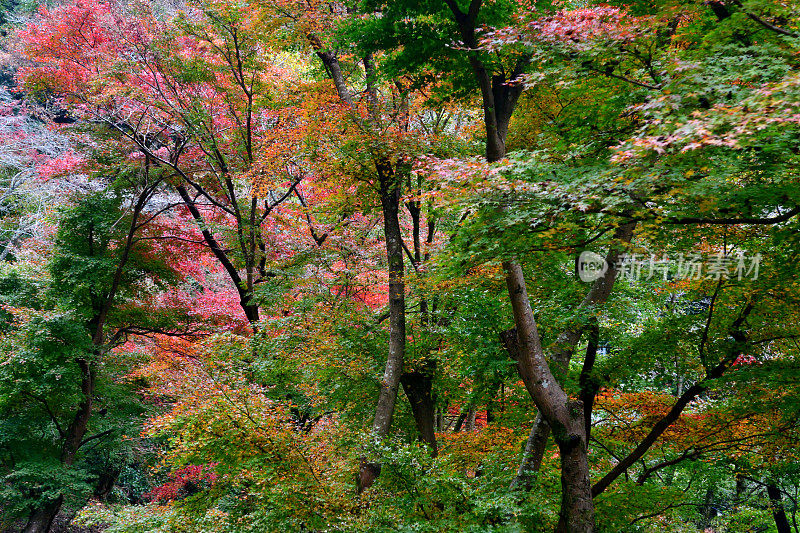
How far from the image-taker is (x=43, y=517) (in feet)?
32.0

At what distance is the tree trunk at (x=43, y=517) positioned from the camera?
31.8ft

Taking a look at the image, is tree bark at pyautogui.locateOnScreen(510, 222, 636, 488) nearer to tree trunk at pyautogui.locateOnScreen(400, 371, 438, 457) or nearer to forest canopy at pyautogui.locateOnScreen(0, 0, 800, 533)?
forest canopy at pyautogui.locateOnScreen(0, 0, 800, 533)

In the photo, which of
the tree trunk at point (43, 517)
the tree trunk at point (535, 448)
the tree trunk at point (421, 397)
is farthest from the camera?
the tree trunk at point (43, 517)

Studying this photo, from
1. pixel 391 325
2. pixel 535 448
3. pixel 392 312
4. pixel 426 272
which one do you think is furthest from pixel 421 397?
pixel 535 448

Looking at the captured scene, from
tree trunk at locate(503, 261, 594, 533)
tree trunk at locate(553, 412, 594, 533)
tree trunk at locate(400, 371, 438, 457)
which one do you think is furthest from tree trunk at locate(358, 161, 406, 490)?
tree trunk at locate(553, 412, 594, 533)

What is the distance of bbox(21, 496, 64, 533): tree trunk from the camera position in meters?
9.70

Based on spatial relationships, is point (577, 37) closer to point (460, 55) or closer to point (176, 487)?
point (460, 55)

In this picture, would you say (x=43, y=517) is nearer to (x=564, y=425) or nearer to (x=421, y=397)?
(x=421, y=397)

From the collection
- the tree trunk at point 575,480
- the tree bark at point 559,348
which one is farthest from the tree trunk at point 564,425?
the tree bark at point 559,348

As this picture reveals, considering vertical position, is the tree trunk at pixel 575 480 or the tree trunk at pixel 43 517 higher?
the tree trunk at pixel 575 480

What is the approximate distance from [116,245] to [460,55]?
32.1 feet

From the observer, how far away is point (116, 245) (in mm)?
11375

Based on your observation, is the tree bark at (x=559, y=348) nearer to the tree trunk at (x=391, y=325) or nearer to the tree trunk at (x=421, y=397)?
the tree trunk at (x=391, y=325)

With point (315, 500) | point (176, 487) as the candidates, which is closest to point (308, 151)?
point (315, 500)
